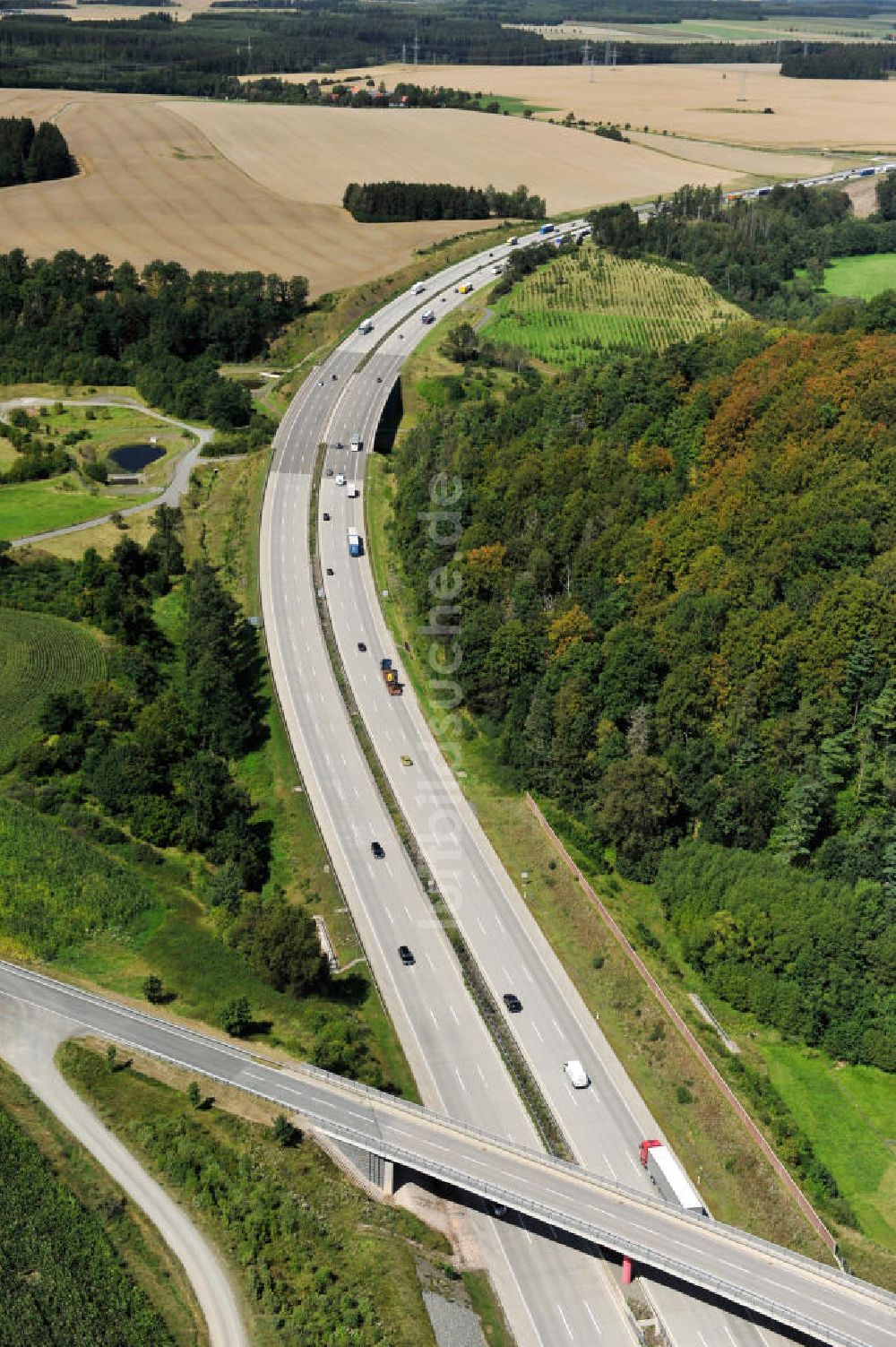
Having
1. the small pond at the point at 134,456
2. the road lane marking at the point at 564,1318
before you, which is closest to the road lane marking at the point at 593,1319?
the road lane marking at the point at 564,1318

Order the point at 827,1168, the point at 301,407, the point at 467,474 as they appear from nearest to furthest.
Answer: the point at 827,1168 → the point at 467,474 → the point at 301,407

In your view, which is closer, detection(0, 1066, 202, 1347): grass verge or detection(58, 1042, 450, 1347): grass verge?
detection(58, 1042, 450, 1347): grass verge

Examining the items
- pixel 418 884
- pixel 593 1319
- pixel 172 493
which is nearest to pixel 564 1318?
pixel 593 1319

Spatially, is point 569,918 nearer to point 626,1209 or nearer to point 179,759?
point 626,1209

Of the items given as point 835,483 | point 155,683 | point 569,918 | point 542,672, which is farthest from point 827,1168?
point 155,683

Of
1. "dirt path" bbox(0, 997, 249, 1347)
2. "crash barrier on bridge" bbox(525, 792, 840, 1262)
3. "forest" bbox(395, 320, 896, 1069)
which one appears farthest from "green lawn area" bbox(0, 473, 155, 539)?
"dirt path" bbox(0, 997, 249, 1347)

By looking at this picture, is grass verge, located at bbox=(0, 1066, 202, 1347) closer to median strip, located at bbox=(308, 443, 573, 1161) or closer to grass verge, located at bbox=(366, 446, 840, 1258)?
median strip, located at bbox=(308, 443, 573, 1161)
